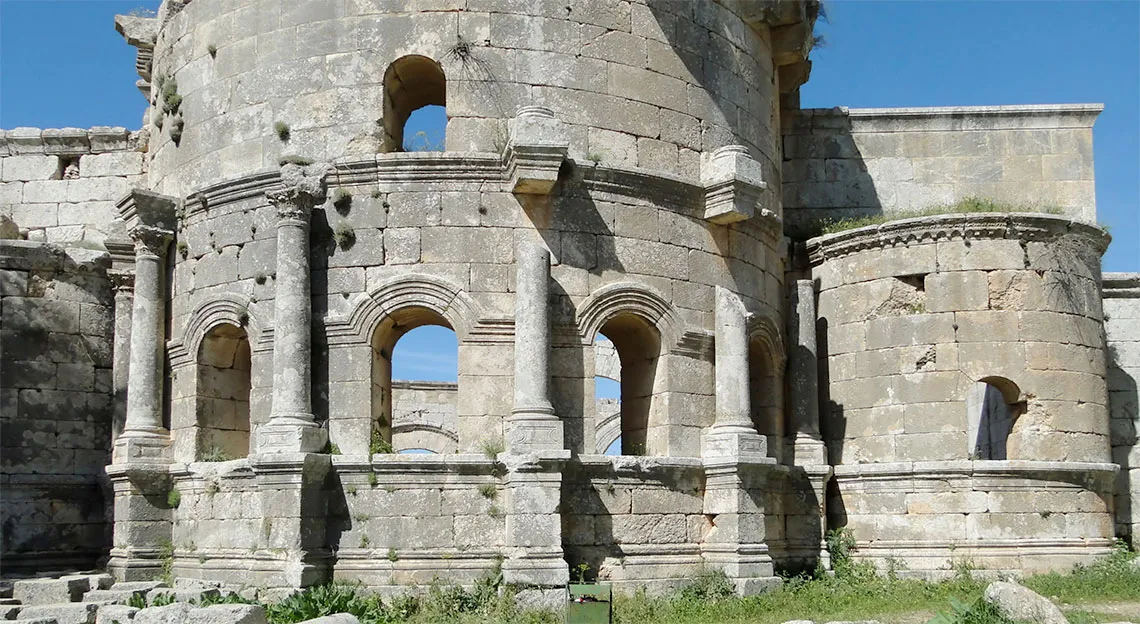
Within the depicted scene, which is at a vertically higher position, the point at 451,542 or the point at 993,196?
the point at 993,196

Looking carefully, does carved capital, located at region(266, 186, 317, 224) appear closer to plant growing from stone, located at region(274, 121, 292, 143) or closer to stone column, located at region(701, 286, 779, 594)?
plant growing from stone, located at region(274, 121, 292, 143)

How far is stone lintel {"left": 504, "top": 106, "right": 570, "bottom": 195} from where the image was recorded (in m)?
14.9

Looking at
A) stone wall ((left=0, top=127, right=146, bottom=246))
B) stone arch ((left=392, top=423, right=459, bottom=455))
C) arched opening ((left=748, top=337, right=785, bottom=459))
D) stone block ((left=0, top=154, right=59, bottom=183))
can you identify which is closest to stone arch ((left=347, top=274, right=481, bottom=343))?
arched opening ((left=748, top=337, right=785, bottom=459))

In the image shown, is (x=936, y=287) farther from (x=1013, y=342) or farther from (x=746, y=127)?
(x=746, y=127)

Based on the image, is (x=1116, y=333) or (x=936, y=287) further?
(x=1116, y=333)

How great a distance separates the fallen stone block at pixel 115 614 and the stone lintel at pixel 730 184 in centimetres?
851

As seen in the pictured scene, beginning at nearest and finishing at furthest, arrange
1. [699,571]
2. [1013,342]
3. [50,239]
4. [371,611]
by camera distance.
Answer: [371,611]
[699,571]
[1013,342]
[50,239]

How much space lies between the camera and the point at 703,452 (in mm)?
16047

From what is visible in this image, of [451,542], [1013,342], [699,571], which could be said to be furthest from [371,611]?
[1013,342]

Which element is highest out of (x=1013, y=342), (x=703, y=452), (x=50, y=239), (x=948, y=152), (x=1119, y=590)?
(x=948, y=152)

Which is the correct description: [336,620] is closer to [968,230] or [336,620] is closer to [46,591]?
[46,591]

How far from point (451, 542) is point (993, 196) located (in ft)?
37.3

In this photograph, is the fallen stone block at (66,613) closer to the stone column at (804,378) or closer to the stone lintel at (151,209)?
the stone lintel at (151,209)

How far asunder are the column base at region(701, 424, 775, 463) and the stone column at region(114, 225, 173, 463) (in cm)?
700
